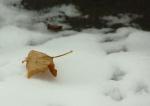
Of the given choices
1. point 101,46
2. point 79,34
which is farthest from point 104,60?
point 79,34

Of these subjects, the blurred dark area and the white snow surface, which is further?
the blurred dark area

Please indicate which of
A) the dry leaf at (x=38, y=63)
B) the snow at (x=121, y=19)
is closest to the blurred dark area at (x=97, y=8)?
the snow at (x=121, y=19)

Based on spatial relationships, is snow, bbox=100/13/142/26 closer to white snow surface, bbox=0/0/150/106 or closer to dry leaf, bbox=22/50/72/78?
white snow surface, bbox=0/0/150/106

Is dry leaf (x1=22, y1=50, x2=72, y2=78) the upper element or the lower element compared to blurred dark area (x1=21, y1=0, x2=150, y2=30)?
lower

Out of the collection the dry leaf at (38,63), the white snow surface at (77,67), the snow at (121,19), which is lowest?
the white snow surface at (77,67)

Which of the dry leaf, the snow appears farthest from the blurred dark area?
the dry leaf

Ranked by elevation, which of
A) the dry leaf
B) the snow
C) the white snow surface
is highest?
the snow

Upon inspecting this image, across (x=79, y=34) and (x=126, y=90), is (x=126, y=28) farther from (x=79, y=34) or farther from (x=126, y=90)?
(x=126, y=90)

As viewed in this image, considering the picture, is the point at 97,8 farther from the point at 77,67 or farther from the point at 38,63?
the point at 38,63

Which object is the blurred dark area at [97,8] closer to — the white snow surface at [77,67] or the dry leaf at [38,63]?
the white snow surface at [77,67]
